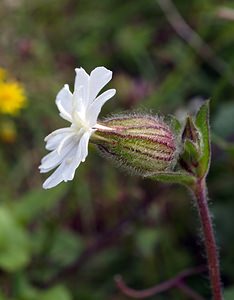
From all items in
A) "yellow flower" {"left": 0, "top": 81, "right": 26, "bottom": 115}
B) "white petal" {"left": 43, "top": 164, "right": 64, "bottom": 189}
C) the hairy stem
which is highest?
"yellow flower" {"left": 0, "top": 81, "right": 26, "bottom": 115}

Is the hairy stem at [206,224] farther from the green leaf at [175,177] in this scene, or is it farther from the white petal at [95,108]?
the white petal at [95,108]

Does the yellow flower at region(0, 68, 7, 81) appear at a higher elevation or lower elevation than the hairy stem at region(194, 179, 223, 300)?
higher

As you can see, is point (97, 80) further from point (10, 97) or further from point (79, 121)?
point (10, 97)

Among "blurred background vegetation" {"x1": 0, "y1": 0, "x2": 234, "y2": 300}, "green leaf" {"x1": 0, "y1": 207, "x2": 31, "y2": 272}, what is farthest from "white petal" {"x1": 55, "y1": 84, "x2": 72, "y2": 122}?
"green leaf" {"x1": 0, "y1": 207, "x2": 31, "y2": 272}

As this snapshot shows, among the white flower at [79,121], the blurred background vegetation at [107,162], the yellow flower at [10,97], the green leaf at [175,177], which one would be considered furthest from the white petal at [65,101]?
the yellow flower at [10,97]

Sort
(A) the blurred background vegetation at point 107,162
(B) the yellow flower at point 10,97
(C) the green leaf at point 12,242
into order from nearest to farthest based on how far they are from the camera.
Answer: (C) the green leaf at point 12,242
(A) the blurred background vegetation at point 107,162
(B) the yellow flower at point 10,97

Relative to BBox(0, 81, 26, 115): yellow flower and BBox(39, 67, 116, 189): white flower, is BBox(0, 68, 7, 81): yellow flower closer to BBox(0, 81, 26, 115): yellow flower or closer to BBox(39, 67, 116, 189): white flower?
BBox(0, 81, 26, 115): yellow flower

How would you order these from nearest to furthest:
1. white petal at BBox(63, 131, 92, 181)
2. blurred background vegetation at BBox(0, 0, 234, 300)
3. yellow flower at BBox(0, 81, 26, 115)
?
white petal at BBox(63, 131, 92, 181) → blurred background vegetation at BBox(0, 0, 234, 300) → yellow flower at BBox(0, 81, 26, 115)
